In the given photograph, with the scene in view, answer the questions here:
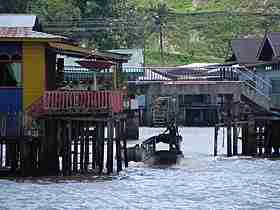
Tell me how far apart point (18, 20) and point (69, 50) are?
25.3ft

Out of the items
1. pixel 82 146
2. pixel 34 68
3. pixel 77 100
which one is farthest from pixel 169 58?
pixel 77 100

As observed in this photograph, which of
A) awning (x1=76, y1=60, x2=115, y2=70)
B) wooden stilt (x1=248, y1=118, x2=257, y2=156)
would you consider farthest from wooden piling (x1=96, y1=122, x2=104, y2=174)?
wooden stilt (x1=248, y1=118, x2=257, y2=156)

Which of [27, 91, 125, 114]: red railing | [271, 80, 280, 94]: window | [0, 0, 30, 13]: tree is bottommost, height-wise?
[27, 91, 125, 114]: red railing

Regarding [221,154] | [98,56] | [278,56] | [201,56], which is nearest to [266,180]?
[98,56]

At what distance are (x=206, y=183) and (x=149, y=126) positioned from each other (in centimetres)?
5661

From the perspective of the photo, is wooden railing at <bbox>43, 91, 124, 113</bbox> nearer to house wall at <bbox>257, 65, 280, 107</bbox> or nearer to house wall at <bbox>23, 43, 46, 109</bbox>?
house wall at <bbox>23, 43, 46, 109</bbox>

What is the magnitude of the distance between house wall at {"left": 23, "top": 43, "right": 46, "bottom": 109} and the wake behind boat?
11962 mm

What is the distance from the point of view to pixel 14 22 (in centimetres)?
5128

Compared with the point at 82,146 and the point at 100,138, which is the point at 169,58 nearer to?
the point at 82,146

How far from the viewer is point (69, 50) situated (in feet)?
146

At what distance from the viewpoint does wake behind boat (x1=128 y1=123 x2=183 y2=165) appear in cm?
5406

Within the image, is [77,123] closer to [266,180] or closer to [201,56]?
[266,180]

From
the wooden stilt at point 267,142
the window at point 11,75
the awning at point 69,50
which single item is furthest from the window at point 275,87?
the window at point 11,75

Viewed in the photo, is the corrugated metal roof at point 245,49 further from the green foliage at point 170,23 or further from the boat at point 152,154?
the boat at point 152,154
